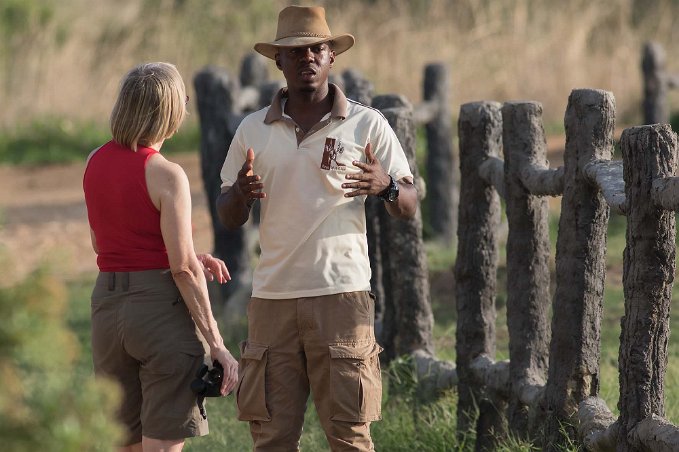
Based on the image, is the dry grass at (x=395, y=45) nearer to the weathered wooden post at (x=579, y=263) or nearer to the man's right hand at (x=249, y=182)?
the weathered wooden post at (x=579, y=263)

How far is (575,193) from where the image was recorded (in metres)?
3.99

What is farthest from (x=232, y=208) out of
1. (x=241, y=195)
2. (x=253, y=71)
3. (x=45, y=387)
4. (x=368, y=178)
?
(x=253, y=71)

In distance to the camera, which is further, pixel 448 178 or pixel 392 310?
pixel 448 178

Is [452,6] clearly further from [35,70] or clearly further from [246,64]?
[246,64]

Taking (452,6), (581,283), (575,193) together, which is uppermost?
(452,6)

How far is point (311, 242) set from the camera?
3.66 m

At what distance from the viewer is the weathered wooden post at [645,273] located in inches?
130

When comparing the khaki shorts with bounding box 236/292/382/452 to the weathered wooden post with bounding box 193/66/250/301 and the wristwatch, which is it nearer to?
the wristwatch

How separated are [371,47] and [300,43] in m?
14.5

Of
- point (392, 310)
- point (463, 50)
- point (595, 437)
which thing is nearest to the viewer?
point (595, 437)

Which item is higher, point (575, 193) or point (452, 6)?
point (452, 6)

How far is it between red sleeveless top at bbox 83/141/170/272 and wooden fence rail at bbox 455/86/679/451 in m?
1.26

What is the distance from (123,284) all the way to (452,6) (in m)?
16.5

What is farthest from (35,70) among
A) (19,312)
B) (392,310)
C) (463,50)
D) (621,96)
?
(19,312)
